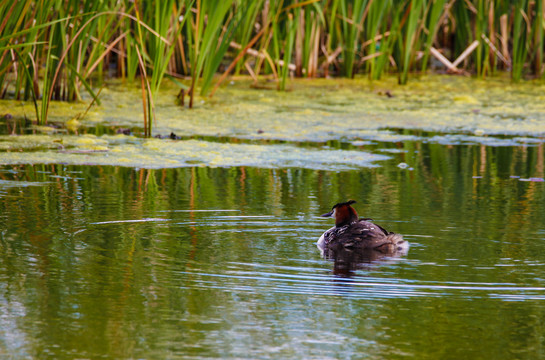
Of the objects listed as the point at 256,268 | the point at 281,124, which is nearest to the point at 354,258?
the point at 256,268

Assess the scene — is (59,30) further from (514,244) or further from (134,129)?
(514,244)

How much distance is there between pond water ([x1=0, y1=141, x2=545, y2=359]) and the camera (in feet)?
10.2

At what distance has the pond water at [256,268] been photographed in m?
3.10

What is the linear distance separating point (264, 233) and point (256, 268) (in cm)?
77

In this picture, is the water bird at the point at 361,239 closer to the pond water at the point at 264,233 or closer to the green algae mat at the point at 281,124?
the pond water at the point at 264,233

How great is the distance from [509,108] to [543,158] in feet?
8.80

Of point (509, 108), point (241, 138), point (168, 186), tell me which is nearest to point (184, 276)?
point (168, 186)

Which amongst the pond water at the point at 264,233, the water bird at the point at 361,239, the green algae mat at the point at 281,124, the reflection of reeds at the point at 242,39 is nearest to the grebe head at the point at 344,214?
the water bird at the point at 361,239

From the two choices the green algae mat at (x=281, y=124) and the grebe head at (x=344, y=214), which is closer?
the grebe head at (x=344, y=214)

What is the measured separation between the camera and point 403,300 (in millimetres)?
3609

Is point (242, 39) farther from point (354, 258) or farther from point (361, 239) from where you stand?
point (354, 258)

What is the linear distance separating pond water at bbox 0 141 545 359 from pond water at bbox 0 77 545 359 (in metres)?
0.01

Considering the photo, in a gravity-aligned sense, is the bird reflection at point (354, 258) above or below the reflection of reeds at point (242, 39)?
below

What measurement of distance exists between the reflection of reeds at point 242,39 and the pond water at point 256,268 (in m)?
1.76
